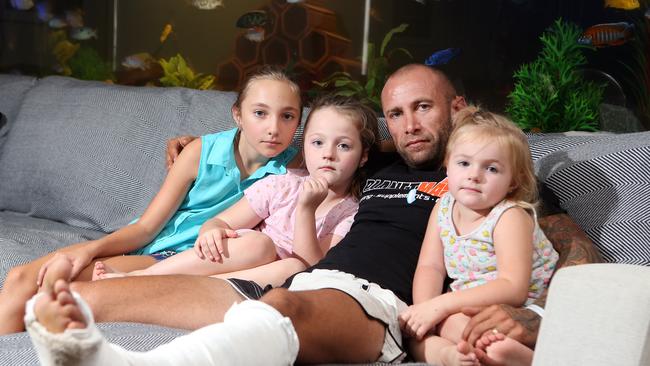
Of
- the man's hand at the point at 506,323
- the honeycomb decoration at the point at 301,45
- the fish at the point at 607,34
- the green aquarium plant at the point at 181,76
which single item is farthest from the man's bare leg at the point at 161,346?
the green aquarium plant at the point at 181,76

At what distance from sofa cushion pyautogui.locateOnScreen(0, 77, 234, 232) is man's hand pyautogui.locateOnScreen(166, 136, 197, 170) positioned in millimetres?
205

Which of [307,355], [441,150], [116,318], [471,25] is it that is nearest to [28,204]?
[116,318]

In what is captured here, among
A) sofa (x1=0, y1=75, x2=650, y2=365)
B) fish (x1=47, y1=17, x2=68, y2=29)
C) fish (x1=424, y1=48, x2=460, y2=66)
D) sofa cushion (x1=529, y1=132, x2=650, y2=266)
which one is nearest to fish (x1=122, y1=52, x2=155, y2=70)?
fish (x1=47, y1=17, x2=68, y2=29)

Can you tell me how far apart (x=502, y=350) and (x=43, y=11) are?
17.6 ft

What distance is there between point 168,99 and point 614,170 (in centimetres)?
178

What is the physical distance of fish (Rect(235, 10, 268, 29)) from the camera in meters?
5.34

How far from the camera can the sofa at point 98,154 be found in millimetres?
2516

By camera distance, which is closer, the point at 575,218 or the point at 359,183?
the point at 575,218

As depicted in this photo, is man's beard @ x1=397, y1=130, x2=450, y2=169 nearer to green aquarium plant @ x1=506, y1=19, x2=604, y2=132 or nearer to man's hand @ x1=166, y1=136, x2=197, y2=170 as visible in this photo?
man's hand @ x1=166, y1=136, x2=197, y2=170

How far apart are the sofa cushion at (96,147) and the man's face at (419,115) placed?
900 mm

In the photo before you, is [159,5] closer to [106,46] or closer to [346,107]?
[106,46]

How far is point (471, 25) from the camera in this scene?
4.64 m

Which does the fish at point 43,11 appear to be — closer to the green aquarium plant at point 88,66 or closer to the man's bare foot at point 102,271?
the green aquarium plant at point 88,66

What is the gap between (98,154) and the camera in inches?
137
